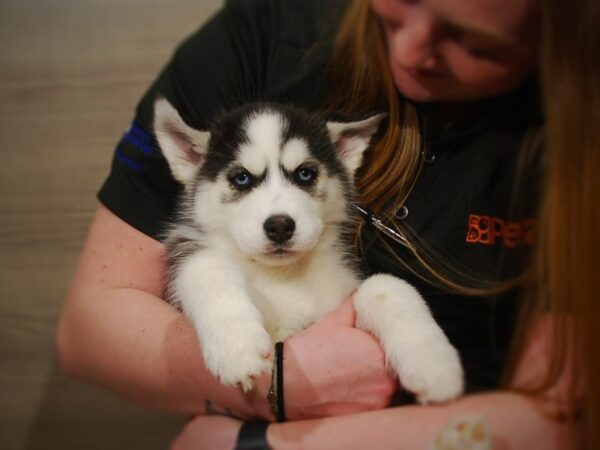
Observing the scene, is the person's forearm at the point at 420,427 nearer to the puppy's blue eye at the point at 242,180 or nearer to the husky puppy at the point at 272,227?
the husky puppy at the point at 272,227

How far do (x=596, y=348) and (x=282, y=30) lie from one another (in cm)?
77

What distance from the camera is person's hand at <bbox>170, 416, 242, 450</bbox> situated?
2.83 feet

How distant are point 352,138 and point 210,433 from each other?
598mm

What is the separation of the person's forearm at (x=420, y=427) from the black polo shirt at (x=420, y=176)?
0.03 m

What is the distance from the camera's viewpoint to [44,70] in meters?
1.46

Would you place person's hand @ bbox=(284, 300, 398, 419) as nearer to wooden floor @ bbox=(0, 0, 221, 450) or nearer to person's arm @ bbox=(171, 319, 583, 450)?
person's arm @ bbox=(171, 319, 583, 450)

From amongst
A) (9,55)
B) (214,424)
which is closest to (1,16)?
(9,55)

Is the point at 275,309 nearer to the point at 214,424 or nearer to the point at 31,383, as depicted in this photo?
the point at 214,424

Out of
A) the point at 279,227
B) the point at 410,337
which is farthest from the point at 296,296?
the point at 410,337

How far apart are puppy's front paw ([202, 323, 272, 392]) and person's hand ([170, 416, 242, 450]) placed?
0.08 m

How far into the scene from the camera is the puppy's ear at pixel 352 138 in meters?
1.03

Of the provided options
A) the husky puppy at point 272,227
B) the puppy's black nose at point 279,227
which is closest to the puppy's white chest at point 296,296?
the husky puppy at point 272,227

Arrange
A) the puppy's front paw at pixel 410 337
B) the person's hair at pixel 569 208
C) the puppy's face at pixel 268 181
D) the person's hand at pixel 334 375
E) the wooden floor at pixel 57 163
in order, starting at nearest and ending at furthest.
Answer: the person's hair at pixel 569 208, the puppy's front paw at pixel 410 337, the person's hand at pixel 334 375, the puppy's face at pixel 268 181, the wooden floor at pixel 57 163

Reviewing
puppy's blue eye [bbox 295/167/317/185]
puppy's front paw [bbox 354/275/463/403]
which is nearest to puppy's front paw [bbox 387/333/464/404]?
puppy's front paw [bbox 354/275/463/403]
